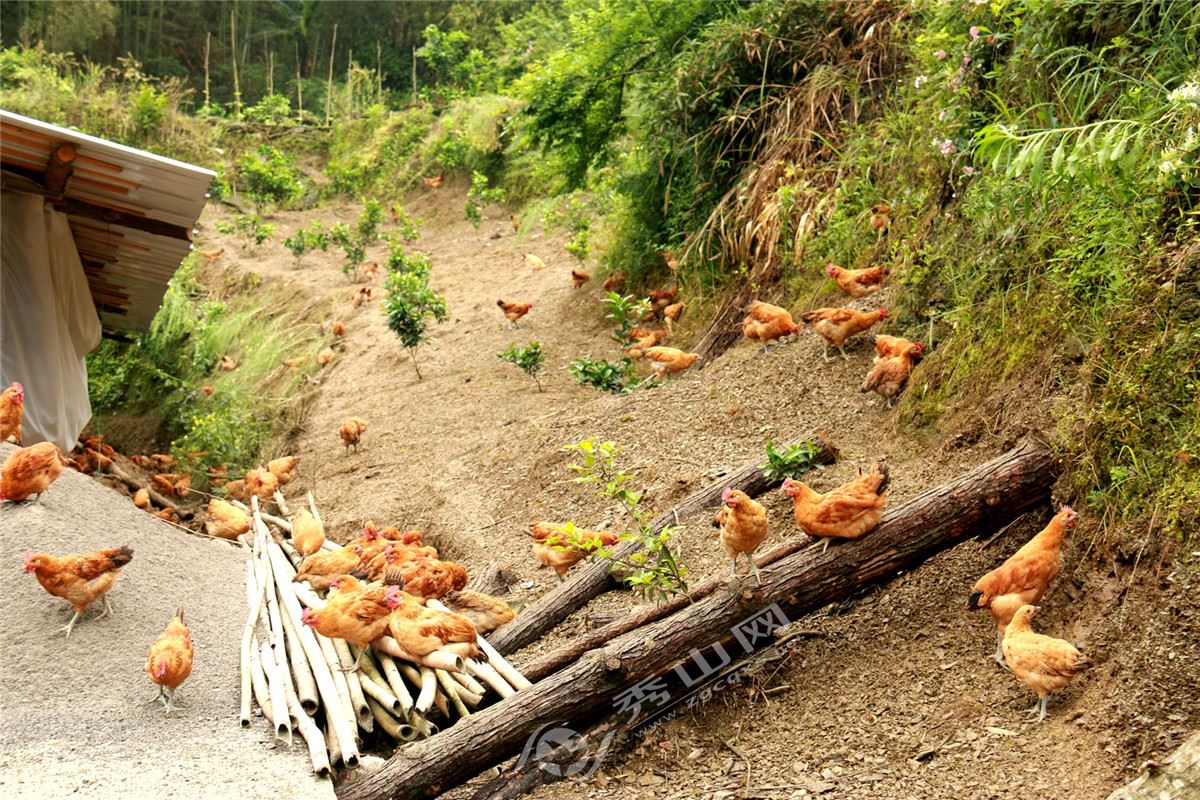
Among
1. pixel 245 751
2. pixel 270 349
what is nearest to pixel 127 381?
pixel 270 349

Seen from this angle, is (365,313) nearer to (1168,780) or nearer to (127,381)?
(127,381)

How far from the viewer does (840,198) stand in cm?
810

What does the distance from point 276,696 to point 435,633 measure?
71 centimetres

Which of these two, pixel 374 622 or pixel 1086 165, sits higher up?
Answer: pixel 1086 165

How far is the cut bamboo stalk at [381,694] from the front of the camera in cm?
449

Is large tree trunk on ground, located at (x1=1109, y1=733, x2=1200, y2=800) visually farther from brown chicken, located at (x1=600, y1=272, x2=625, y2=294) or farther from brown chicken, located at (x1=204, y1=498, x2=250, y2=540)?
brown chicken, located at (x1=600, y1=272, x2=625, y2=294)

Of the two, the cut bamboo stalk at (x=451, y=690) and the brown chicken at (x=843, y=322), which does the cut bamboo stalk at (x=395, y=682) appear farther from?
the brown chicken at (x=843, y=322)

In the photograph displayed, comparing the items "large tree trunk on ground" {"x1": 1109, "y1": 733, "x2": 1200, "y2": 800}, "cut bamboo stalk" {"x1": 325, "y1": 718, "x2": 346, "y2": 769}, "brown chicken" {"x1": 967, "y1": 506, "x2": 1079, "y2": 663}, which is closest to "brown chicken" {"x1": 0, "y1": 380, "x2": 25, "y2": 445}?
"cut bamboo stalk" {"x1": 325, "y1": 718, "x2": 346, "y2": 769}

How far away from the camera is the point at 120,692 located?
4527mm

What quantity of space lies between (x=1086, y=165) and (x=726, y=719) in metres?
2.69

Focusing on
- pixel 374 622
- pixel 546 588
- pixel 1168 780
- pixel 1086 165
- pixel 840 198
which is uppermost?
pixel 1086 165

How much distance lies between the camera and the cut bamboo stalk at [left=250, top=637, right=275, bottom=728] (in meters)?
4.38

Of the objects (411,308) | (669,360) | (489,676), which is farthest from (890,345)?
(411,308)

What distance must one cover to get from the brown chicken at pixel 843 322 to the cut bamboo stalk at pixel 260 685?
4085mm
